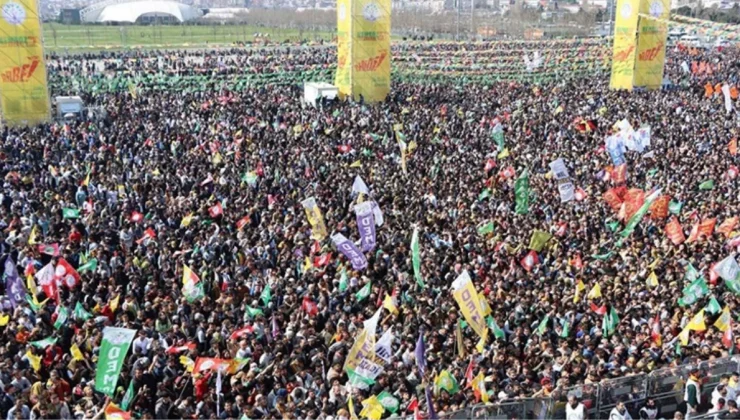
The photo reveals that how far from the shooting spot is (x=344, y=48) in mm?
38406

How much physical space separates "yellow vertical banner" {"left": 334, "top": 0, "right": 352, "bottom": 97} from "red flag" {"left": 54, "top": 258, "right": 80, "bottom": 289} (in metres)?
25.1

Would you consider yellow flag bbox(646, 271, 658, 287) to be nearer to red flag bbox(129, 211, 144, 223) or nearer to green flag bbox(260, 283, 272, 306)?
green flag bbox(260, 283, 272, 306)

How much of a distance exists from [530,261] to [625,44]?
1087 inches

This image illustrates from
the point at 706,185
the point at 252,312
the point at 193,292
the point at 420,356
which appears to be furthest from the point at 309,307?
the point at 706,185

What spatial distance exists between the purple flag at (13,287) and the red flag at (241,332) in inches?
146

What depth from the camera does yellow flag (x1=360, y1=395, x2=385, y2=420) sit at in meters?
9.97

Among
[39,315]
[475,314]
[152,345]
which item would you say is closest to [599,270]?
[475,314]

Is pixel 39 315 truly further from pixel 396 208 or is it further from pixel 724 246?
pixel 724 246

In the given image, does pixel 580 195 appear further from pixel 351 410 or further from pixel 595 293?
pixel 351 410

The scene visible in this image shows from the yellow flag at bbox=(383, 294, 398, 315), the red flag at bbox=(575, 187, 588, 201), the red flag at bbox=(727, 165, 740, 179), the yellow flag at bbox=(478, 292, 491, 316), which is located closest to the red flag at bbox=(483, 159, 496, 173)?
the red flag at bbox=(575, 187, 588, 201)

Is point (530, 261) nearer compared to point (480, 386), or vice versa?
point (480, 386)

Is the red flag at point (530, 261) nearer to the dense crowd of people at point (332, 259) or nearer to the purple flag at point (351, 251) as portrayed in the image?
the dense crowd of people at point (332, 259)

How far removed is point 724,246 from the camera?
16.6 meters

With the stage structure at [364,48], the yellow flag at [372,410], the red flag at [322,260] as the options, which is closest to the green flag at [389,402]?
the yellow flag at [372,410]
